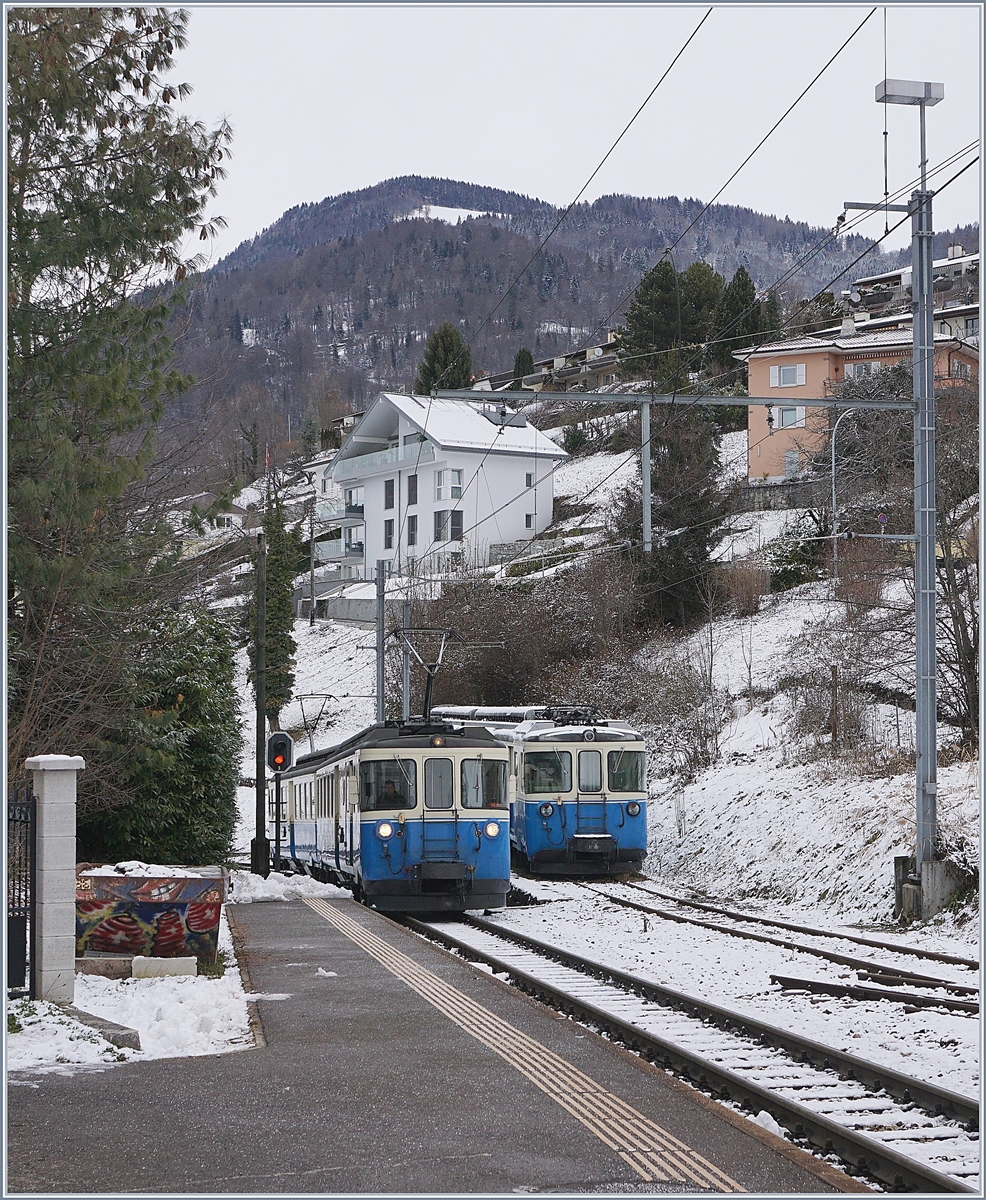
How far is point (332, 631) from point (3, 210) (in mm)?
55953

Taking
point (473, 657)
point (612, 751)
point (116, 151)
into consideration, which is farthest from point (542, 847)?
point (473, 657)

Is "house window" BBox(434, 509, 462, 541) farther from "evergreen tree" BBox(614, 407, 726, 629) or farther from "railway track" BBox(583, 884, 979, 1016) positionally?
"railway track" BBox(583, 884, 979, 1016)

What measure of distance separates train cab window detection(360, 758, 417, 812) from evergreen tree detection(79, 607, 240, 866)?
364 cm

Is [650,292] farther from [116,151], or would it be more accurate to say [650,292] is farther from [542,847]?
[116,151]

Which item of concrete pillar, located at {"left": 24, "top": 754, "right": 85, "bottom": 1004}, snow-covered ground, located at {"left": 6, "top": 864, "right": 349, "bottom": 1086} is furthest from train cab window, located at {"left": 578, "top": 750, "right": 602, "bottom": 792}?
concrete pillar, located at {"left": 24, "top": 754, "right": 85, "bottom": 1004}

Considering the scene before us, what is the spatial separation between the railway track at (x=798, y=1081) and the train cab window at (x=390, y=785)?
6218 mm

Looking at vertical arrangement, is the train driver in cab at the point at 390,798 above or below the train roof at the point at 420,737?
below

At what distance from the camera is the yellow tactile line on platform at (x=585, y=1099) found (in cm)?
638

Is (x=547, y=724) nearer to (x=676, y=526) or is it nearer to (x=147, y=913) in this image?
(x=147, y=913)

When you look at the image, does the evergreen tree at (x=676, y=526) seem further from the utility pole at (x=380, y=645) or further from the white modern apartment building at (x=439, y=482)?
the white modern apartment building at (x=439, y=482)

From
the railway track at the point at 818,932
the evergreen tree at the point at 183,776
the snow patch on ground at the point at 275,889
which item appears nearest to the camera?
the railway track at the point at 818,932

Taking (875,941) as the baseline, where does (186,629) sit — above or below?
above

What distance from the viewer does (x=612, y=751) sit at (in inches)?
1002

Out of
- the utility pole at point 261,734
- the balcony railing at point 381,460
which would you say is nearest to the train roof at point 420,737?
the utility pole at point 261,734
